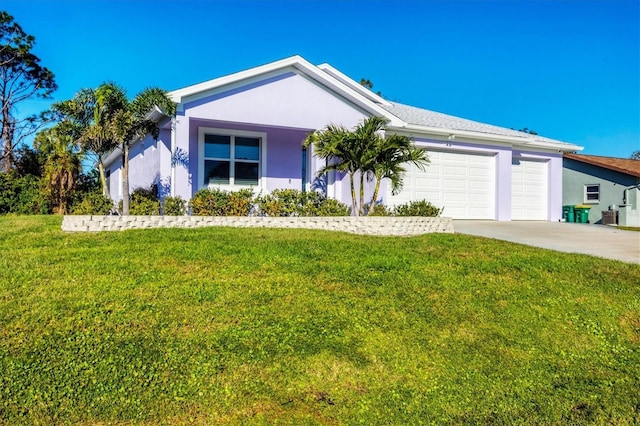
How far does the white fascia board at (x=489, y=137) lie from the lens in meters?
14.7

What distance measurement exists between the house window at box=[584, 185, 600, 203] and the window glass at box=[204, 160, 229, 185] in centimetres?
1658

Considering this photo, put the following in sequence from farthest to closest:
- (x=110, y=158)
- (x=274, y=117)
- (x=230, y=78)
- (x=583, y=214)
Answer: (x=110, y=158), (x=583, y=214), (x=274, y=117), (x=230, y=78)

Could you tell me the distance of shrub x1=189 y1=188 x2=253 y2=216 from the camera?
1071cm

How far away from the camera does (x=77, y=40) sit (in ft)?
57.1

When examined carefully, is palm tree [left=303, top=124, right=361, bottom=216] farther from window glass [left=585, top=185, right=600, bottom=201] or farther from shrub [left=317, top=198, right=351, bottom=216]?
window glass [left=585, top=185, right=600, bottom=201]

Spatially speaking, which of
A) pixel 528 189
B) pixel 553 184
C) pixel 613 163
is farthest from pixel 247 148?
pixel 613 163

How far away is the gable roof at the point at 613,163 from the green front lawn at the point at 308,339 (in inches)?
571

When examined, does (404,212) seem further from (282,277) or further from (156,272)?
(156,272)

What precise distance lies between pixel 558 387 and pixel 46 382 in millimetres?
4437

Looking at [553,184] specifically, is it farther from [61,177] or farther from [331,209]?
[61,177]

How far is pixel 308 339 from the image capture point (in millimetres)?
4457

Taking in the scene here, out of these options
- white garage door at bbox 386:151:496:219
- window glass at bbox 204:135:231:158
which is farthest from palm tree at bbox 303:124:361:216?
white garage door at bbox 386:151:496:219

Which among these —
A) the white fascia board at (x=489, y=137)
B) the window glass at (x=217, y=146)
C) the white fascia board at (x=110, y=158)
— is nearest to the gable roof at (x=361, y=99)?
the white fascia board at (x=489, y=137)

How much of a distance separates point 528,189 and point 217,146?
12280 millimetres
